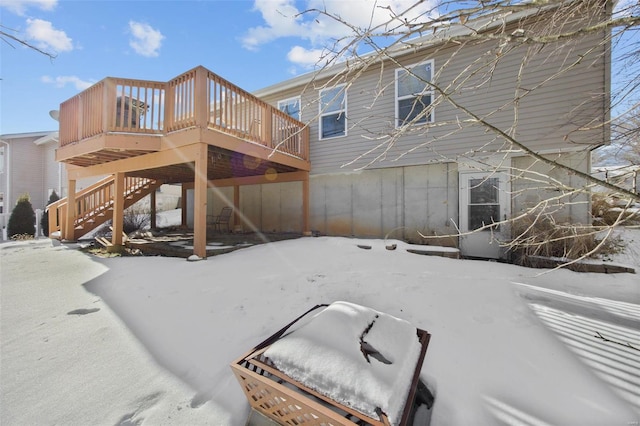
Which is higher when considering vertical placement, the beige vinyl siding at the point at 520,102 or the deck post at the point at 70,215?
the beige vinyl siding at the point at 520,102

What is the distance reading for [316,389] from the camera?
1.17 meters

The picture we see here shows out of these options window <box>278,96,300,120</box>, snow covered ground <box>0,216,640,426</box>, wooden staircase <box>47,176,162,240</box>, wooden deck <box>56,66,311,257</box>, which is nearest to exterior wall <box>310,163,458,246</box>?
wooden deck <box>56,66,311,257</box>

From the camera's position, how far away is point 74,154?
18.1 feet

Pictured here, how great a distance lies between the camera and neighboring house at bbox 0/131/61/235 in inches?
512

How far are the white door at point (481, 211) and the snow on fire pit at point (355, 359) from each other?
4.98m

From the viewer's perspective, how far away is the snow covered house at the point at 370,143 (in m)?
4.61

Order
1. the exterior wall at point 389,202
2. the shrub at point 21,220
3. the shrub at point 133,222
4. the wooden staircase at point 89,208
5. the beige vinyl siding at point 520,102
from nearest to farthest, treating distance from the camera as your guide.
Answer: the beige vinyl siding at point 520,102
the exterior wall at point 389,202
the wooden staircase at point 89,208
the shrub at point 21,220
the shrub at point 133,222

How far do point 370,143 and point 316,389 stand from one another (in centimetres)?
618

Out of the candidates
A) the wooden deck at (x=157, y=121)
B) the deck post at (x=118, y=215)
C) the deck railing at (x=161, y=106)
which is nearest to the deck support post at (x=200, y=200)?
the wooden deck at (x=157, y=121)

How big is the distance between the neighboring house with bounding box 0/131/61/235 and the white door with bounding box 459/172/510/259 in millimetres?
18073

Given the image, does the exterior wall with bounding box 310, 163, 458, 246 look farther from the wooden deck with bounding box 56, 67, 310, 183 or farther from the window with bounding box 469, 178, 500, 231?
the wooden deck with bounding box 56, 67, 310, 183

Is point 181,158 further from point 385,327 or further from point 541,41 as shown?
point 541,41

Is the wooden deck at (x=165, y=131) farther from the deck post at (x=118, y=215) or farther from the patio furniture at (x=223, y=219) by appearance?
the patio furniture at (x=223, y=219)

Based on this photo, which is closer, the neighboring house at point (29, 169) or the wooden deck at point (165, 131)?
the wooden deck at point (165, 131)
